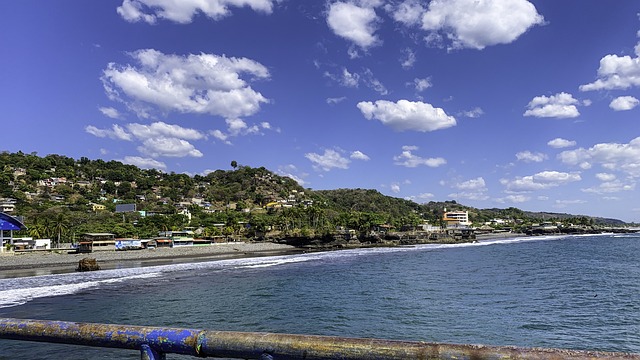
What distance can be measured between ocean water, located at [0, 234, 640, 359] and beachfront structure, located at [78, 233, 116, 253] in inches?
1242

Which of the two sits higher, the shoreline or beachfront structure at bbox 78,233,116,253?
beachfront structure at bbox 78,233,116,253

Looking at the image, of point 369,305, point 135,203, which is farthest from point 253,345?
point 135,203

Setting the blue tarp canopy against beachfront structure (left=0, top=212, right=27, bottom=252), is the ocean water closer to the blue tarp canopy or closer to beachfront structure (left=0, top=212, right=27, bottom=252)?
beachfront structure (left=0, top=212, right=27, bottom=252)

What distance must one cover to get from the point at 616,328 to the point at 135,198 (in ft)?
548

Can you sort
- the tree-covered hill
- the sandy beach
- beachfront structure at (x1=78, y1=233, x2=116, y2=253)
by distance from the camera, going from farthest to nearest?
the tree-covered hill
beachfront structure at (x1=78, y1=233, x2=116, y2=253)
the sandy beach

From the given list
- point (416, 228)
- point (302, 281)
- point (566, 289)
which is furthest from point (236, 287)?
point (416, 228)

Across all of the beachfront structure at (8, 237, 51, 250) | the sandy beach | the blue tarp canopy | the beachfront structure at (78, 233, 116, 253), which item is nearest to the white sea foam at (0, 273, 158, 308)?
the sandy beach

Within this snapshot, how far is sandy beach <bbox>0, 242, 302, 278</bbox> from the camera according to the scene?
158ft

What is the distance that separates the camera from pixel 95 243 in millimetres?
70688

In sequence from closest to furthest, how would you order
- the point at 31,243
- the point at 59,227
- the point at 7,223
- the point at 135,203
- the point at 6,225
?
the point at 6,225
the point at 7,223
the point at 31,243
the point at 59,227
the point at 135,203

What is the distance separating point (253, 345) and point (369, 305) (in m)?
21.4

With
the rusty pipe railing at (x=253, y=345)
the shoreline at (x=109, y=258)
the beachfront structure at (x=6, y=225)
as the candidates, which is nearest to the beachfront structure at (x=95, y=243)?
the shoreline at (x=109, y=258)

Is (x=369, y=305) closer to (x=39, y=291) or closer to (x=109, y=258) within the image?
(x=39, y=291)

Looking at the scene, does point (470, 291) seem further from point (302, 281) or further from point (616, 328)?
point (302, 281)
